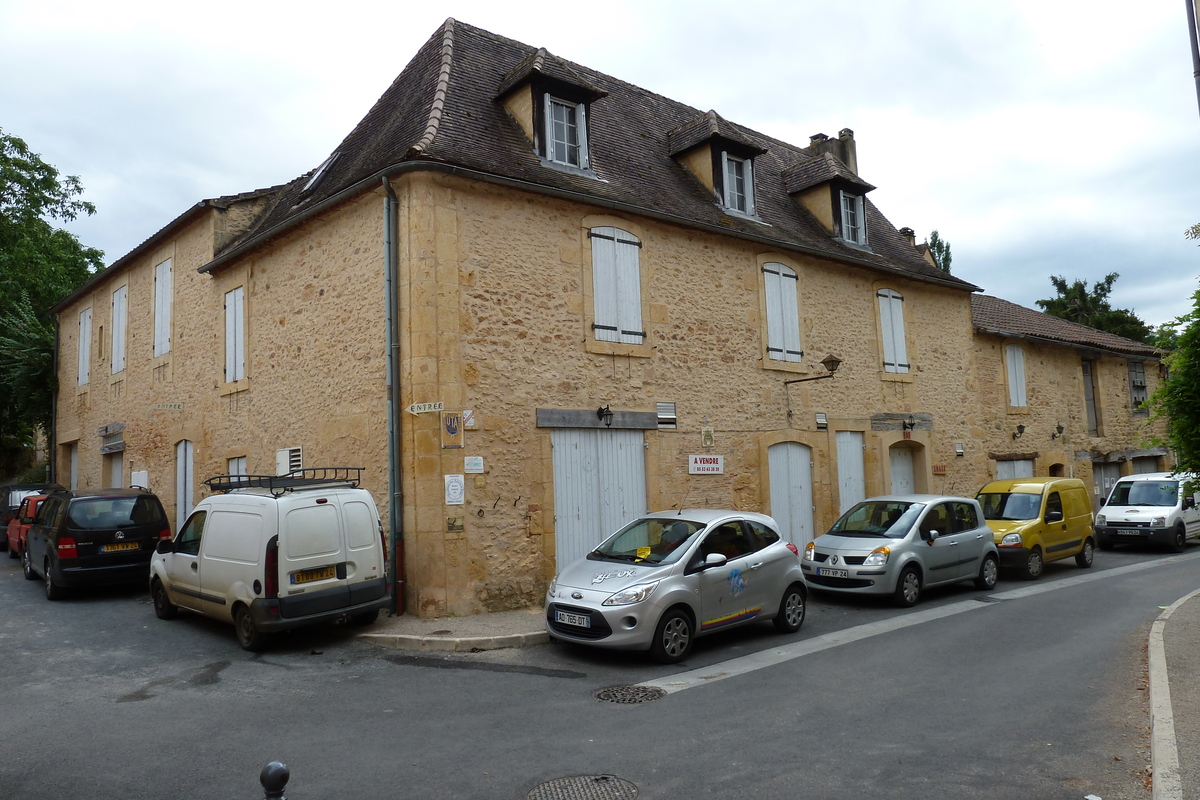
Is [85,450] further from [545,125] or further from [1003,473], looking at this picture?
[1003,473]

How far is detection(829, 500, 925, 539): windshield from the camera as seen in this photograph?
1146 cm

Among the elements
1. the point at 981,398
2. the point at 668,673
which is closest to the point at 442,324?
the point at 668,673

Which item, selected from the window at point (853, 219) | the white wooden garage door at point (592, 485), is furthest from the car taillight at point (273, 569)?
the window at point (853, 219)

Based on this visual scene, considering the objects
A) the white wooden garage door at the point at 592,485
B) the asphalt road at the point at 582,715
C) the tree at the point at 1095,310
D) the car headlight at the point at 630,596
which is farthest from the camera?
the tree at the point at 1095,310

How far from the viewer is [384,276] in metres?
10.6

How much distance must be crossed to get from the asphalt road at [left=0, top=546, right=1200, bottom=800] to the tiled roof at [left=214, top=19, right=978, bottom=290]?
240 inches

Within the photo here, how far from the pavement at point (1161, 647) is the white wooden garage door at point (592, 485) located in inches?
50.7

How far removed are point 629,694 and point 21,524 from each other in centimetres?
1390

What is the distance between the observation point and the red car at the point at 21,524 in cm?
1509

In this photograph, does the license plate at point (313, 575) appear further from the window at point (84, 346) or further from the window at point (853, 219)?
the window at point (84, 346)

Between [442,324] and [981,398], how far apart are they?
14.8m

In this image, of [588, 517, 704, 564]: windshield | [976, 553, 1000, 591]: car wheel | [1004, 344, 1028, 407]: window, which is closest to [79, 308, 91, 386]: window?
[588, 517, 704, 564]: windshield

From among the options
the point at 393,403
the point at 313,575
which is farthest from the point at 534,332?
the point at 313,575

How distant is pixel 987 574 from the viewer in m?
12.4
